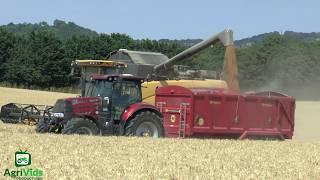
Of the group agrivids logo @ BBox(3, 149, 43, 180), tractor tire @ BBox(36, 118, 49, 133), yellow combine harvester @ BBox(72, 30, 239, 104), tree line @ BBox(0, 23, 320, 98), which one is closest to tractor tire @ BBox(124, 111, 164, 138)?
tractor tire @ BBox(36, 118, 49, 133)

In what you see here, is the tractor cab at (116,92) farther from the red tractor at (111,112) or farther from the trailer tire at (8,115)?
the trailer tire at (8,115)

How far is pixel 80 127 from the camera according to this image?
43.2 ft

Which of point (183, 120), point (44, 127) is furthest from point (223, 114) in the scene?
point (44, 127)

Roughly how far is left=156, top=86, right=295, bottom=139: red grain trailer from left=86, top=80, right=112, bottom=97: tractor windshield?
2.29m

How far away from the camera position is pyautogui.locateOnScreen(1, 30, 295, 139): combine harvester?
13.8 metres

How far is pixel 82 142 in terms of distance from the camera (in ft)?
36.4

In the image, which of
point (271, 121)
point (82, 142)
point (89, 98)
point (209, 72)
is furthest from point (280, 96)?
point (82, 142)

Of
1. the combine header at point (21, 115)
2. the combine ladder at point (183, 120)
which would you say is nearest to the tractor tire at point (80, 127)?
the combine ladder at point (183, 120)

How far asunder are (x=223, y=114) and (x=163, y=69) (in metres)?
6.24

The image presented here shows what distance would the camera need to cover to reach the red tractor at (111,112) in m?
13.6

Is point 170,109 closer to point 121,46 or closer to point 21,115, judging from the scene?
point 21,115

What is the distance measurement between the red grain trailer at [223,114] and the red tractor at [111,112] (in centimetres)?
A: 148

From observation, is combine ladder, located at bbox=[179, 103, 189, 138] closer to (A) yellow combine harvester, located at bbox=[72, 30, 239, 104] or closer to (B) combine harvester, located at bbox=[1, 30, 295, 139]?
(B) combine harvester, located at bbox=[1, 30, 295, 139]

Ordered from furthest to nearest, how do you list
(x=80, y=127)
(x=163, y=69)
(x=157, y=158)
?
(x=163, y=69), (x=80, y=127), (x=157, y=158)
